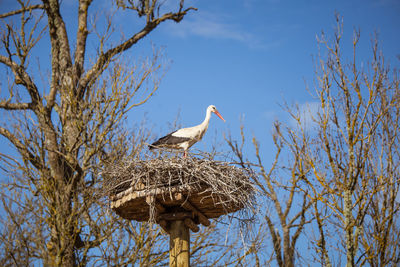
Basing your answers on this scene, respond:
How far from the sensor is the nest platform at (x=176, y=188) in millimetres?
5559

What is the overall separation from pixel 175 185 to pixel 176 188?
0.19ft

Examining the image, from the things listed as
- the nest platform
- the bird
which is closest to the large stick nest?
the nest platform

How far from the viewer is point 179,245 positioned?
588 centimetres

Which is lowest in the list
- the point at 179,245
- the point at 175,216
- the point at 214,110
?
the point at 179,245

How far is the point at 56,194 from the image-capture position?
8.15 meters

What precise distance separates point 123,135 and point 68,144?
1.60 meters

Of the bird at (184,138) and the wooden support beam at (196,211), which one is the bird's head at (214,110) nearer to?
the bird at (184,138)

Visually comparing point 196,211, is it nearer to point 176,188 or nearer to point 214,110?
point 176,188

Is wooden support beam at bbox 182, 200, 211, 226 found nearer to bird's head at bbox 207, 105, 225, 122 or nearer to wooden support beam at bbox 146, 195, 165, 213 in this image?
wooden support beam at bbox 146, 195, 165, 213

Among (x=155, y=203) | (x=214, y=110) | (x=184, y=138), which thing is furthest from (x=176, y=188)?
(x=214, y=110)

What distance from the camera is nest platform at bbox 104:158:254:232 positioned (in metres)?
5.56

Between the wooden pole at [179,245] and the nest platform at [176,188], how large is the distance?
83 millimetres

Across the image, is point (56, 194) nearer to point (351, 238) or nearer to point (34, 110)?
point (34, 110)

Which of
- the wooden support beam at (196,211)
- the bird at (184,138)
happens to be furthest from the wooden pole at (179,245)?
the bird at (184,138)
